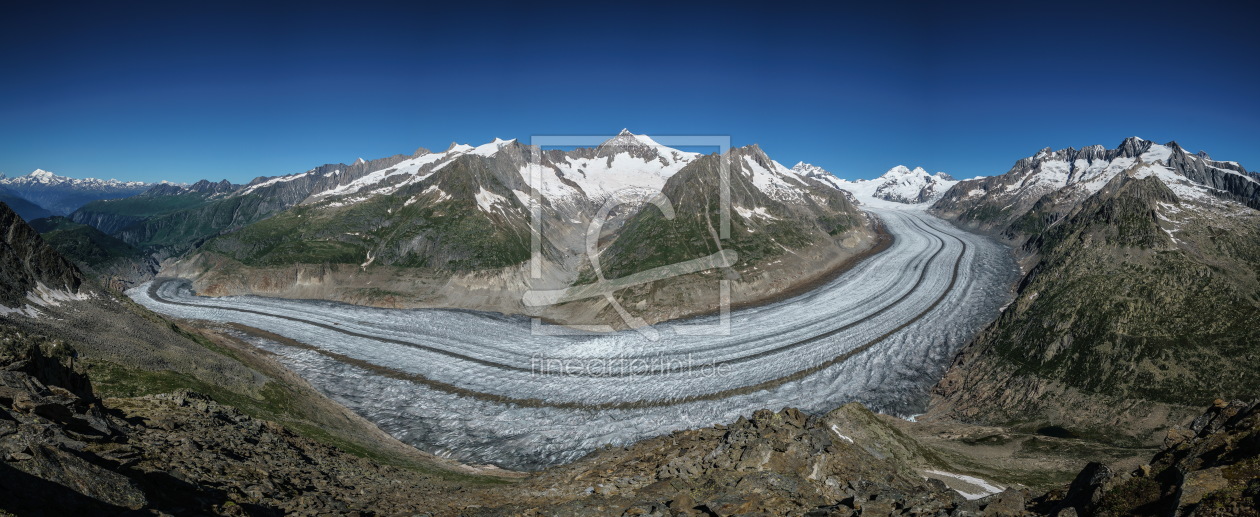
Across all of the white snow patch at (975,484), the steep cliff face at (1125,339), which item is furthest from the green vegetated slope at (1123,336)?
the white snow patch at (975,484)

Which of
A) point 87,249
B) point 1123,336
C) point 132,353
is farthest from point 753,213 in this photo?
point 87,249

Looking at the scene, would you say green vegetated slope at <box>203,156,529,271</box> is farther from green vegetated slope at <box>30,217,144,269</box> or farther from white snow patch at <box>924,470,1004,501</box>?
white snow patch at <box>924,470,1004,501</box>

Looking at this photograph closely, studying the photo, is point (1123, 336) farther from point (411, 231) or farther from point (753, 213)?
point (411, 231)

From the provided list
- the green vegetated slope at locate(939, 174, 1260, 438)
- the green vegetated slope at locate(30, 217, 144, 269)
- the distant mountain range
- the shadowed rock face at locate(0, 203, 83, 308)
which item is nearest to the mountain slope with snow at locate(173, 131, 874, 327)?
the distant mountain range

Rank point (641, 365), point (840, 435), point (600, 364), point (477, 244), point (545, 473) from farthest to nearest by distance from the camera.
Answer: point (477, 244), point (600, 364), point (641, 365), point (545, 473), point (840, 435)

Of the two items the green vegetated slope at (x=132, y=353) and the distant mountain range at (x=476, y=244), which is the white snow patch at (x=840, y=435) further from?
the distant mountain range at (x=476, y=244)
